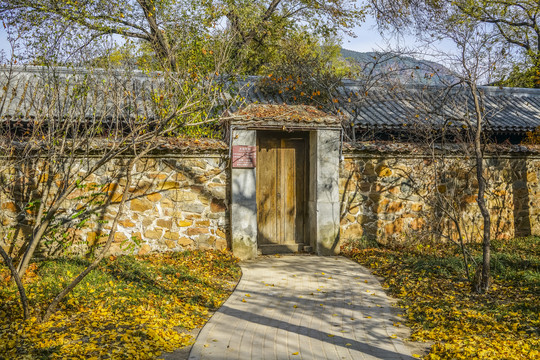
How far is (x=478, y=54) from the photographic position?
20.0 feet

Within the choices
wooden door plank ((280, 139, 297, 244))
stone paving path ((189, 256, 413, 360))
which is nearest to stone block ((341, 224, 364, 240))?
wooden door plank ((280, 139, 297, 244))

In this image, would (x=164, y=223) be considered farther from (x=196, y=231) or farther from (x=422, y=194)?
(x=422, y=194)

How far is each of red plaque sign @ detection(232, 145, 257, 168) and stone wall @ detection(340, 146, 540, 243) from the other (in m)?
1.84

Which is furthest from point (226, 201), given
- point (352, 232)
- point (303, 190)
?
point (352, 232)

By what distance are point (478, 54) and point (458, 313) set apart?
346cm

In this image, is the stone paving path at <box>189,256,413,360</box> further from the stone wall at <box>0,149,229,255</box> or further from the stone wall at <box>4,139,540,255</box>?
the stone wall at <box>4,139,540,255</box>

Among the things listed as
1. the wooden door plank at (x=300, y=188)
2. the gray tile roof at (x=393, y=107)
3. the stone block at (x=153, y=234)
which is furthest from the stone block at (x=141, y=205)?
the gray tile roof at (x=393, y=107)

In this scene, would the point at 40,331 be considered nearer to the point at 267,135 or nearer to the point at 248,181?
the point at 248,181

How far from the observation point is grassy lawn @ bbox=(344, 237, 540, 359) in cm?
428

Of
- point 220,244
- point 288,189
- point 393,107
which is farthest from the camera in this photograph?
point 393,107

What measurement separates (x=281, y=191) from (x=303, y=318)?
377cm

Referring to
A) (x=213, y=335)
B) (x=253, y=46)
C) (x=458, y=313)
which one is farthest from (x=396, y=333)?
(x=253, y=46)

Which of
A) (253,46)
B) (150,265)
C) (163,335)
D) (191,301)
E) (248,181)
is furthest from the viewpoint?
(253,46)

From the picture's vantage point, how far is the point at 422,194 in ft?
29.6
